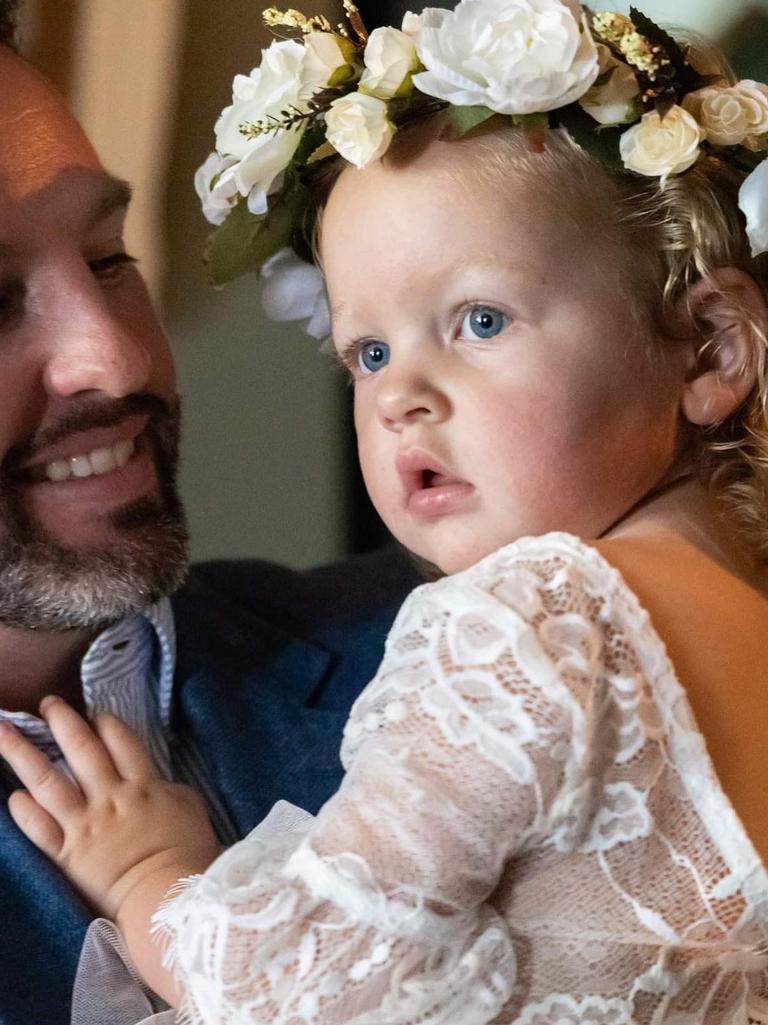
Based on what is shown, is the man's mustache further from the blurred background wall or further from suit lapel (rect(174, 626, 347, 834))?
the blurred background wall

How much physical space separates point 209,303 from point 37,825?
49.1 inches

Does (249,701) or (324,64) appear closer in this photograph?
(324,64)

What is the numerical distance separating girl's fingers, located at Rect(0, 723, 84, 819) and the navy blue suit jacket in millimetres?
39

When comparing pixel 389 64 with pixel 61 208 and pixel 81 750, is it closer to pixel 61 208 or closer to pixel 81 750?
pixel 61 208

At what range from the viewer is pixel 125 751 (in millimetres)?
1274

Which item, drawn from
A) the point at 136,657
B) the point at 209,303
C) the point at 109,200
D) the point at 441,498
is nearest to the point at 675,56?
the point at 441,498

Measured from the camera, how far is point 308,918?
0.83m

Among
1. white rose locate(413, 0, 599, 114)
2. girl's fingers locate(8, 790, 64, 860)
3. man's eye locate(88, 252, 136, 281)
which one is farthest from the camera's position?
man's eye locate(88, 252, 136, 281)

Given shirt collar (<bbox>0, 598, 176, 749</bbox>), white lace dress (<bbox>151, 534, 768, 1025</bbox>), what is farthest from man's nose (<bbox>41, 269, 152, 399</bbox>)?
white lace dress (<bbox>151, 534, 768, 1025</bbox>)

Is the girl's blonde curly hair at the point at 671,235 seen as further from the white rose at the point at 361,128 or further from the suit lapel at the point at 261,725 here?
the suit lapel at the point at 261,725

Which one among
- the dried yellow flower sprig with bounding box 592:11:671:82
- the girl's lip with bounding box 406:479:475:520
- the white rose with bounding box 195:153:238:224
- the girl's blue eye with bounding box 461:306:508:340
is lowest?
the girl's lip with bounding box 406:479:475:520

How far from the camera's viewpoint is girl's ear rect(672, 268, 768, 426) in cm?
107

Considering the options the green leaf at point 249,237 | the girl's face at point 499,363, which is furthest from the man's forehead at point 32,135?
the girl's face at point 499,363

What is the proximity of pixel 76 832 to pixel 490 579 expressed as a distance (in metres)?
0.56
